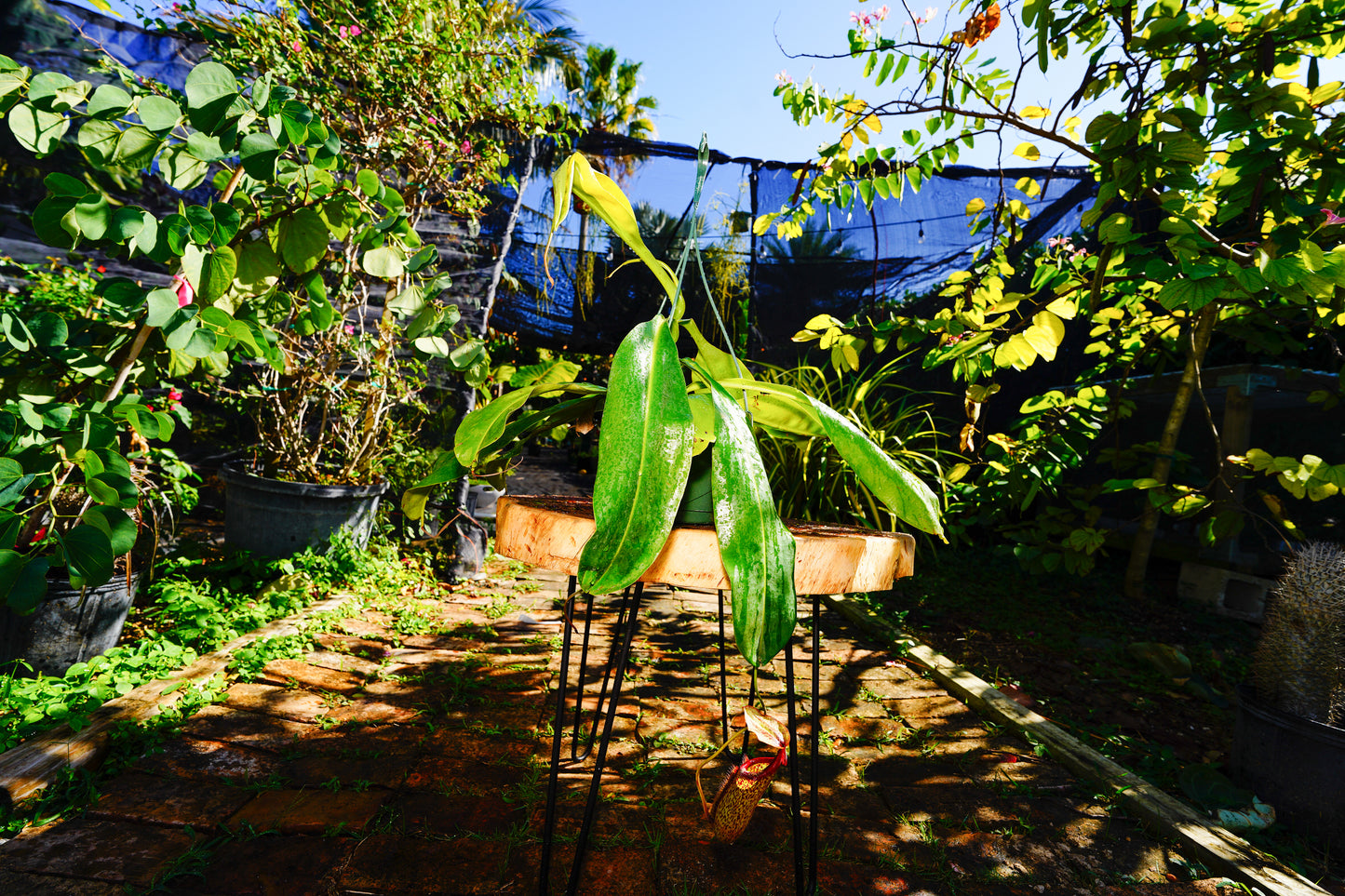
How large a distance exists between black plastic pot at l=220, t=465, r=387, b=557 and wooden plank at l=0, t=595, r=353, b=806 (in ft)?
2.85

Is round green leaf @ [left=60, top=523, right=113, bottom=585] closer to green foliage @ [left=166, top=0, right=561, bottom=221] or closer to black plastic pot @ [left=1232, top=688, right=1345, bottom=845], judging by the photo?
green foliage @ [left=166, top=0, right=561, bottom=221]

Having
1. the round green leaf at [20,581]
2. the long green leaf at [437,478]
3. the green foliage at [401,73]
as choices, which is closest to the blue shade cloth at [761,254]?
the green foliage at [401,73]

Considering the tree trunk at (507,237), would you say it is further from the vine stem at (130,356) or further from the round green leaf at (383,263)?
the vine stem at (130,356)

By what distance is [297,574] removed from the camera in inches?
96.0

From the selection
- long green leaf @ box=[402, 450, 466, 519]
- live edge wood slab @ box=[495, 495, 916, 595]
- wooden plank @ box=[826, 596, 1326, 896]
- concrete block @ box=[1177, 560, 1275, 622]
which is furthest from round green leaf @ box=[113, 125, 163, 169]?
concrete block @ box=[1177, 560, 1275, 622]

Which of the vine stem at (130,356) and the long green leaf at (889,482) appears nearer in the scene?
the long green leaf at (889,482)

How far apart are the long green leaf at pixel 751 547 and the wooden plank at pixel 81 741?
142cm

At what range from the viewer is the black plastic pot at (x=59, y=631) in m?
1.63

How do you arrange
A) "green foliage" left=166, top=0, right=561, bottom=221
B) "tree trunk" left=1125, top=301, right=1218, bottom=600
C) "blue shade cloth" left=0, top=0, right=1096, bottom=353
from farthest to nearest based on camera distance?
"blue shade cloth" left=0, top=0, right=1096, bottom=353 < "green foliage" left=166, top=0, right=561, bottom=221 < "tree trunk" left=1125, top=301, right=1218, bottom=600

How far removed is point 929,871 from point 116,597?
2.20 metres

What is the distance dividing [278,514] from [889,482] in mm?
2572

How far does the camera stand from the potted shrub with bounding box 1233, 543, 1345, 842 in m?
1.33

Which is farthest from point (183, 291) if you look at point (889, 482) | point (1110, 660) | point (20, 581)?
→ point (1110, 660)

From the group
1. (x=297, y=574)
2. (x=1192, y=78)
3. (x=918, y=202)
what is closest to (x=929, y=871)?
(x=1192, y=78)
